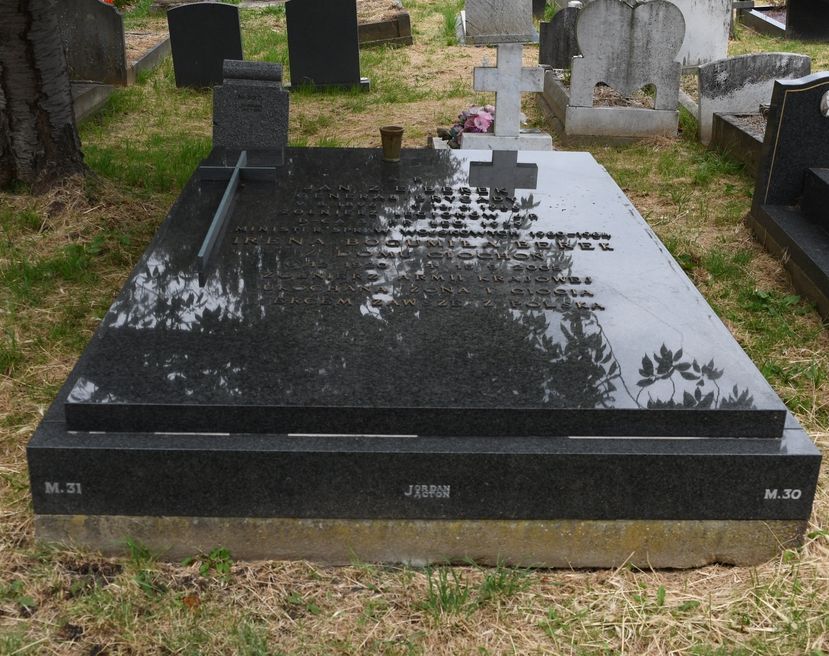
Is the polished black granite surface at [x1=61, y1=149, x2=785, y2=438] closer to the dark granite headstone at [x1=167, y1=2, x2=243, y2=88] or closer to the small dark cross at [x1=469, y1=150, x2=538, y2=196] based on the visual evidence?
the small dark cross at [x1=469, y1=150, x2=538, y2=196]

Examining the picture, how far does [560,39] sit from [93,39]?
4639 mm

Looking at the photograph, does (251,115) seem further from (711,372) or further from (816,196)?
(816,196)

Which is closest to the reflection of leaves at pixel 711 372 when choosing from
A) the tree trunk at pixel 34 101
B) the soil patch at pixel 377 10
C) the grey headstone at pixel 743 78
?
the tree trunk at pixel 34 101

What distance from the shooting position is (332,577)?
258cm

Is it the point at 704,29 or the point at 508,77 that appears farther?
the point at 704,29

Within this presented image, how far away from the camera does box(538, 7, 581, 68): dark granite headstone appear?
365 inches

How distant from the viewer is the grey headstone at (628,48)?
7375mm

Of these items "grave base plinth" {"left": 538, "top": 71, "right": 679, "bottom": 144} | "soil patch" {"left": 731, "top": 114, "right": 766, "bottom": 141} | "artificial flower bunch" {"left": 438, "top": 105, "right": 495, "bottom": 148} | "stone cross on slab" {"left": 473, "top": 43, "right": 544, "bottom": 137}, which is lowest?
"grave base plinth" {"left": 538, "top": 71, "right": 679, "bottom": 144}

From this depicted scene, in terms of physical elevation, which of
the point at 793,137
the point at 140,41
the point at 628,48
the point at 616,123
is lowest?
the point at 140,41

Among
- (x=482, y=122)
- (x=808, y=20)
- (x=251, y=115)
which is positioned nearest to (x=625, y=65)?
(x=482, y=122)

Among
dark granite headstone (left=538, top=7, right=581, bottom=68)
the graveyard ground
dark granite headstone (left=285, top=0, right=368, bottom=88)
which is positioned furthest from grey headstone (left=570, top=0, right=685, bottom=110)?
dark granite headstone (left=285, top=0, right=368, bottom=88)

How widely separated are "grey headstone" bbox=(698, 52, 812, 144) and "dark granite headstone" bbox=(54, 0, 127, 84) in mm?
5409

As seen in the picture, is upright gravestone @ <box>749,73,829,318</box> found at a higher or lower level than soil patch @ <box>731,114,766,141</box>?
higher

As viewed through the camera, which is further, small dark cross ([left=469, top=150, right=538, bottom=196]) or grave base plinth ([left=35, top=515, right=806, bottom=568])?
small dark cross ([left=469, top=150, right=538, bottom=196])
